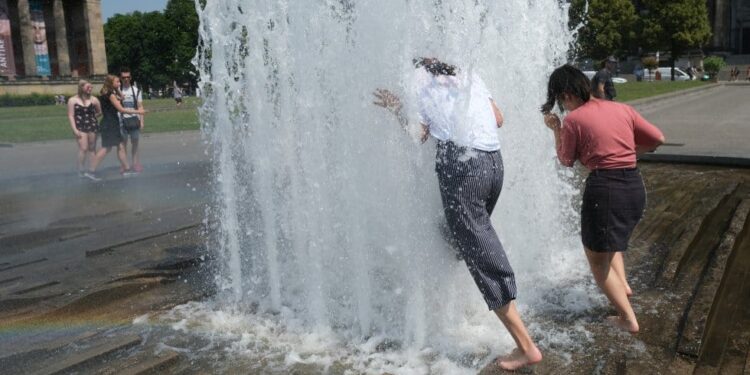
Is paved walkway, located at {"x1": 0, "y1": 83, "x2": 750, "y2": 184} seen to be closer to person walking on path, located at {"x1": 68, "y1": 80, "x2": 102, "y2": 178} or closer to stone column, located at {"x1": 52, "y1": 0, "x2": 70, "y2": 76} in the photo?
person walking on path, located at {"x1": 68, "y1": 80, "x2": 102, "y2": 178}

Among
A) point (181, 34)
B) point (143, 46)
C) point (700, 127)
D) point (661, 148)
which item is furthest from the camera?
point (143, 46)

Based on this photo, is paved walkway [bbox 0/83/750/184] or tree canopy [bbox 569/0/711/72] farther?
tree canopy [bbox 569/0/711/72]

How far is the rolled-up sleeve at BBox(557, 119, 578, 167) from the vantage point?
386 centimetres

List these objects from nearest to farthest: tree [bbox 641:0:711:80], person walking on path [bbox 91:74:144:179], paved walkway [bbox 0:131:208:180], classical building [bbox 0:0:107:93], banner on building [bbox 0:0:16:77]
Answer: person walking on path [bbox 91:74:144:179] → paved walkway [bbox 0:131:208:180] → banner on building [bbox 0:0:16:77] → tree [bbox 641:0:711:80] → classical building [bbox 0:0:107:93]

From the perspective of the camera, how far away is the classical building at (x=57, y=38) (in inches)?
2384

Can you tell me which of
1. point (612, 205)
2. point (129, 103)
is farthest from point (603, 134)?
point (129, 103)

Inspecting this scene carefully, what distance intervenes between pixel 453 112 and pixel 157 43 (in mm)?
89117

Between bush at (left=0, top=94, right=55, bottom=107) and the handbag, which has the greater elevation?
bush at (left=0, top=94, right=55, bottom=107)

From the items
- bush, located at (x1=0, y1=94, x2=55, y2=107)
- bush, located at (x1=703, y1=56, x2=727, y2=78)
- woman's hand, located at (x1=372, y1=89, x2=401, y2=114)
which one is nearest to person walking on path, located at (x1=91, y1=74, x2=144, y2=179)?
woman's hand, located at (x1=372, y1=89, x2=401, y2=114)

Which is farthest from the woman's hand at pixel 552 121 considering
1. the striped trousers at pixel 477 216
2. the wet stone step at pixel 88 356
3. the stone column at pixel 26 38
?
the stone column at pixel 26 38

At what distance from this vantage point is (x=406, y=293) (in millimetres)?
4023

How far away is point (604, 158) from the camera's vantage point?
3.79m

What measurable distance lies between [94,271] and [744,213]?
6.80 metres

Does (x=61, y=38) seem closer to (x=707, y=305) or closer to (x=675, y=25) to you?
(x=675, y=25)
